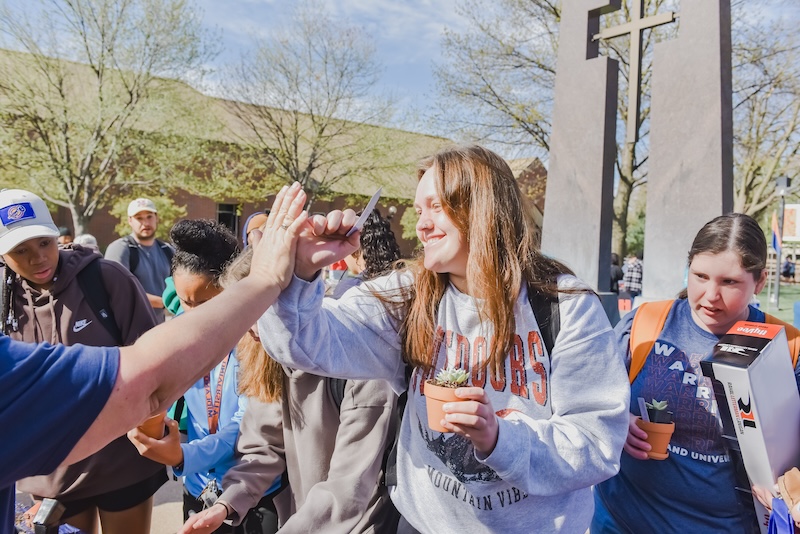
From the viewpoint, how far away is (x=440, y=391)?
1264 mm

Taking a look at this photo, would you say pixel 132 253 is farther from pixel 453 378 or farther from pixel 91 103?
pixel 91 103

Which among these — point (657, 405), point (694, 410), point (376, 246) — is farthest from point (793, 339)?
point (376, 246)

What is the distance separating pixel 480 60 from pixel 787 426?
1580cm

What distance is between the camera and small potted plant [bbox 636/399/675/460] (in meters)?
1.93

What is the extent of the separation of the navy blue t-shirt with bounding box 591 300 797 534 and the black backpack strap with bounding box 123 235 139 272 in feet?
16.3

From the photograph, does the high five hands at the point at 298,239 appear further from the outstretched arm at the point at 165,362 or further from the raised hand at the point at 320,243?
the outstretched arm at the point at 165,362

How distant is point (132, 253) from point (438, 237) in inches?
197

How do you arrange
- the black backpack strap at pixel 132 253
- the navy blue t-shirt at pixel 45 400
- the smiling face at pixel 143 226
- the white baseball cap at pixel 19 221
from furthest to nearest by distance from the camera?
the smiling face at pixel 143 226, the black backpack strap at pixel 132 253, the white baseball cap at pixel 19 221, the navy blue t-shirt at pixel 45 400

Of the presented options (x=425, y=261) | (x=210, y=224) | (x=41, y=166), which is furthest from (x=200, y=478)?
(x=41, y=166)

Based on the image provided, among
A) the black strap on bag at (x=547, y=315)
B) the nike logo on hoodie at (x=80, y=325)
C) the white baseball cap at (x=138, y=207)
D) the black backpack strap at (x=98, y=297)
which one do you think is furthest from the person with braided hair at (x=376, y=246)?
the white baseball cap at (x=138, y=207)

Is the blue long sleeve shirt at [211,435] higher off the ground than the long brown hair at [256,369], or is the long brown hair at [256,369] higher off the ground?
the long brown hair at [256,369]

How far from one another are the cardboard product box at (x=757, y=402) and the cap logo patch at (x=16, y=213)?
2799 mm

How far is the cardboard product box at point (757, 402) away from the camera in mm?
1696

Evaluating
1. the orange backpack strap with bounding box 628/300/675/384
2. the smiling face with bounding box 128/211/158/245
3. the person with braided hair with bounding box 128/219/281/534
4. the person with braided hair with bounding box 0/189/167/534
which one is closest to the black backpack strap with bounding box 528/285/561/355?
the orange backpack strap with bounding box 628/300/675/384
